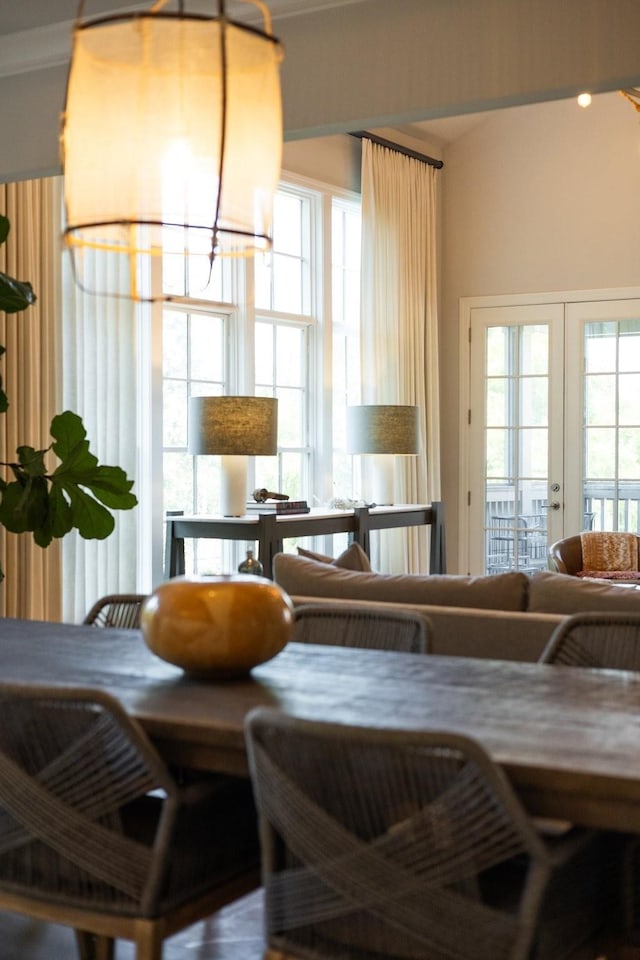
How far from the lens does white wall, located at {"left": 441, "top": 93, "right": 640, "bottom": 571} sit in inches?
330

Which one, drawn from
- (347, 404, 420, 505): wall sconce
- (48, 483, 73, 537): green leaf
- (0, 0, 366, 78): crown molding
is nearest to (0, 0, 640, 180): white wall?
(0, 0, 366, 78): crown molding

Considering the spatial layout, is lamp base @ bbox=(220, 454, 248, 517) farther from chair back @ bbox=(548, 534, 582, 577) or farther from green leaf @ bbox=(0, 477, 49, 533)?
chair back @ bbox=(548, 534, 582, 577)

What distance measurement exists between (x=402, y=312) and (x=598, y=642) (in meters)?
5.83

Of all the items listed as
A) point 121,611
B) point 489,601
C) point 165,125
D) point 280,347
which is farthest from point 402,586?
point 280,347

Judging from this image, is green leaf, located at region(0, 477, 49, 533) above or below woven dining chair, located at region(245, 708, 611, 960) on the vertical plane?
above

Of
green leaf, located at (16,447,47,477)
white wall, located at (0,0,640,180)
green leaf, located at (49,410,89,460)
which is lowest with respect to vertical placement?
green leaf, located at (16,447,47,477)

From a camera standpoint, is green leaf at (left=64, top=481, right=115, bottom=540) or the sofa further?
green leaf at (left=64, top=481, right=115, bottom=540)

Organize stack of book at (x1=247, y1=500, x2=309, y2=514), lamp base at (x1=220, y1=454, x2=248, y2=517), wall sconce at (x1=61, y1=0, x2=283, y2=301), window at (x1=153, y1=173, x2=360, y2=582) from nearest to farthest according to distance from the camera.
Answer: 1. wall sconce at (x1=61, y1=0, x2=283, y2=301)
2. lamp base at (x1=220, y1=454, x2=248, y2=517)
3. stack of book at (x1=247, y1=500, x2=309, y2=514)
4. window at (x1=153, y1=173, x2=360, y2=582)

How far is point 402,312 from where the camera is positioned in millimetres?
8453

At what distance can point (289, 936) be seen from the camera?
194 centimetres

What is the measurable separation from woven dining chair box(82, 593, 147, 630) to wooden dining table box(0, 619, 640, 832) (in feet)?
1.62

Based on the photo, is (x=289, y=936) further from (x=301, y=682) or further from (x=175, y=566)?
(x=175, y=566)

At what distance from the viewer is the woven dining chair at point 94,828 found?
202cm

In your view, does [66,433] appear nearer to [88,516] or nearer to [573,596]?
[88,516]
